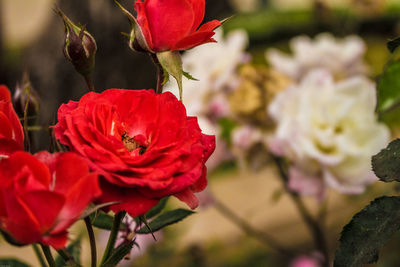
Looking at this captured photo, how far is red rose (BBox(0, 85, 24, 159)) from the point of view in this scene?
23 centimetres

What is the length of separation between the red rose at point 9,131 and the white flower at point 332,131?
11.6 inches

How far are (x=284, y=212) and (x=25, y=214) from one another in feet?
3.49

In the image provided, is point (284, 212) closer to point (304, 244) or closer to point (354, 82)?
point (304, 244)

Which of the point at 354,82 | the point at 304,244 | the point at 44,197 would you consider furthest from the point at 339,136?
the point at 304,244

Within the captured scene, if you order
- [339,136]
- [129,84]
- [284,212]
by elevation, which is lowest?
[284,212]

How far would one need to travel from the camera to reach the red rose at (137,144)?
212 millimetres

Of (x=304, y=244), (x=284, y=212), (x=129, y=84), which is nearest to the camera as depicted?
(x=304, y=244)

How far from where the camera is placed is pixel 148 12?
26cm

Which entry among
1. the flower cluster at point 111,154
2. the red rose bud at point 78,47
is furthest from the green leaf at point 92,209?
the red rose bud at point 78,47

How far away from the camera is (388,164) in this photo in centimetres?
25

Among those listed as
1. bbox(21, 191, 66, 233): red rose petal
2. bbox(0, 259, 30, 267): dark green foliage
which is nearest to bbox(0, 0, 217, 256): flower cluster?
bbox(21, 191, 66, 233): red rose petal

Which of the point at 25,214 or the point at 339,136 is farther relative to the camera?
the point at 339,136

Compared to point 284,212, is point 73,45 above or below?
above

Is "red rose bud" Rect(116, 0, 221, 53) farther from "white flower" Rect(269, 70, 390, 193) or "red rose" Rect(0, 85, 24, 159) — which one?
"white flower" Rect(269, 70, 390, 193)
